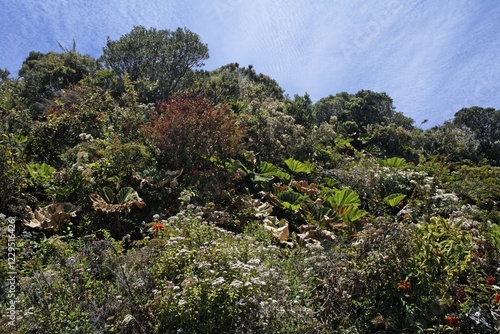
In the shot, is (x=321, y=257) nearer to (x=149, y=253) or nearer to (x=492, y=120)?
(x=149, y=253)

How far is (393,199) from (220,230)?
4.83 metres

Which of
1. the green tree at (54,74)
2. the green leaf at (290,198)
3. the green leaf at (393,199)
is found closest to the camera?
the green leaf at (290,198)

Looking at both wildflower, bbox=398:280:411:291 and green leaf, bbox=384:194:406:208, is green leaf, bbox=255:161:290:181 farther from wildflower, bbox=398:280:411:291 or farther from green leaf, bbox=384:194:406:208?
wildflower, bbox=398:280:411:291

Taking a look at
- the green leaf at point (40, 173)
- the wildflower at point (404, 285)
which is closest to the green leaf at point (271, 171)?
the green leaf at point (40, 173)

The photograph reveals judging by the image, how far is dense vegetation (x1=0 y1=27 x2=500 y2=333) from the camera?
3.48 meters

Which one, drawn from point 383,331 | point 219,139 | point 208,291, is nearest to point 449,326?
point 383,331

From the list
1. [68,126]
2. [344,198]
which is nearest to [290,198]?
[344,198]

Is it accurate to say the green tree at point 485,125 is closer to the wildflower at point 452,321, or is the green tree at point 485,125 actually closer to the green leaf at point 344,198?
the green leaf at point 344,198

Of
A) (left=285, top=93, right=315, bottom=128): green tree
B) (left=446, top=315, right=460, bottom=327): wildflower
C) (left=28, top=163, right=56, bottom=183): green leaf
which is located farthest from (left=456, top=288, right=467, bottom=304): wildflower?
(left=285, top=93, right=315, bottom=128): green tree

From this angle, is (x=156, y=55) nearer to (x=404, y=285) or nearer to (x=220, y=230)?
(x=220, y=230)

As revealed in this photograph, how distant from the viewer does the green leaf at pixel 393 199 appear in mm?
7969

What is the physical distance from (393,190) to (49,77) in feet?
45.3

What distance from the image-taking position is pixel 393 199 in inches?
316

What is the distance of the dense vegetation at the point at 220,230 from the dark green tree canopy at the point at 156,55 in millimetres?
1358
